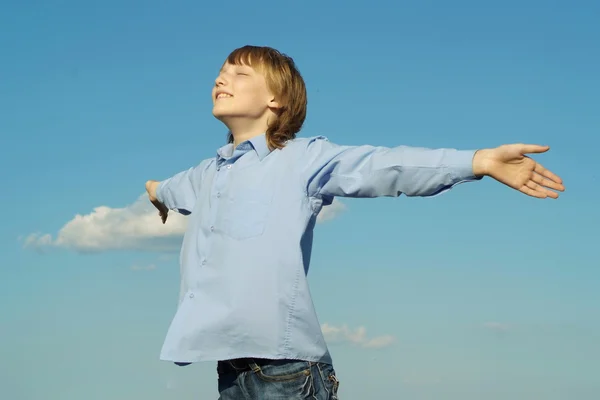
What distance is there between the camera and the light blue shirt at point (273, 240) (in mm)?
4102

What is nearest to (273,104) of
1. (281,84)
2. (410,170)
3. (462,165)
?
(281,84)

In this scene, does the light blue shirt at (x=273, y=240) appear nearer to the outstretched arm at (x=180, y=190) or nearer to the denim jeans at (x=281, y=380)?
the denim jeans at (x=281, y=380)

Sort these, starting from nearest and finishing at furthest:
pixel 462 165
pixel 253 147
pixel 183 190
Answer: pixel 462 165 < pixel 253 147 < pixel 183 190

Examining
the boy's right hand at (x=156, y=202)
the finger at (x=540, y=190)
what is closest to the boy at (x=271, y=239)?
the finger at (x=540, y=190)

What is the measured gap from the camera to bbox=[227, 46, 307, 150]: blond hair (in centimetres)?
466

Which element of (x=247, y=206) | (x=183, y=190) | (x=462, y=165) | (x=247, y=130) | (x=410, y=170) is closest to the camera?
(x=462, y=165)

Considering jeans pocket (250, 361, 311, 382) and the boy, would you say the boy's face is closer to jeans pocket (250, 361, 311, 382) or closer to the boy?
the boy

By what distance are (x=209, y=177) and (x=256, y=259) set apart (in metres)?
0.85

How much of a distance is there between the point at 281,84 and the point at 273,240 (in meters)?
0.95

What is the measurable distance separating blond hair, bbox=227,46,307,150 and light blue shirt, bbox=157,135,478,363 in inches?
7.2

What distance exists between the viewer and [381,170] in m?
4.10

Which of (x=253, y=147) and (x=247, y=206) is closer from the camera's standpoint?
(x=247, y=206)

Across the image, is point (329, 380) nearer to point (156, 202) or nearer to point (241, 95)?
point (241, 95)

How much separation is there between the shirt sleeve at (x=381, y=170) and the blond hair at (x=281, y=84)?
0.29 m
